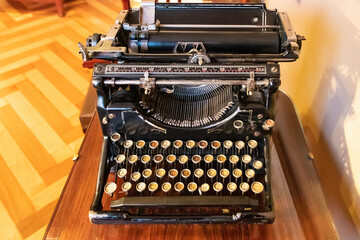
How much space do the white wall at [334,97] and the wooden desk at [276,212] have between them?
0.39ft

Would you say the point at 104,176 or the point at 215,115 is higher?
the point at 215,115

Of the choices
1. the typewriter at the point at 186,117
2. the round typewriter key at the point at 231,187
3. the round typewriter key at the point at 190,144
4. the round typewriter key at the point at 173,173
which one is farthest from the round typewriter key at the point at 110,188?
the round typewriter key at the point at 231,187

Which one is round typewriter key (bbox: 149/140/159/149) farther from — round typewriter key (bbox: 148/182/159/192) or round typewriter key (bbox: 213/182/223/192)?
round typewriter key (bbox: 213/182/223/192)

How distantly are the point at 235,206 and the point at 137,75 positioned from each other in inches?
21.9

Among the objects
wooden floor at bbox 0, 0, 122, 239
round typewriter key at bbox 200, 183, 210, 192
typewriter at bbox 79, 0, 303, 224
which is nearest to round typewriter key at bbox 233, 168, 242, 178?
typewriter at bbox 79, 0, 303, 224

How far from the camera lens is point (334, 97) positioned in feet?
4.50

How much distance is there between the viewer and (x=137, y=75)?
1.10 meters

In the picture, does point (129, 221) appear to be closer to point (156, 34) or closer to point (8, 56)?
point (156, 34)

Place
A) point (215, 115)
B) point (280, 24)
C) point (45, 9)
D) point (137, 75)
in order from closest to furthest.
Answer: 1. point (137, 75)
2. point (215, 115)
3. point (280, 24)
4. point (45, 9)

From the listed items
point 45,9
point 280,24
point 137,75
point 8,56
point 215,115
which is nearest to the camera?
point 137,75

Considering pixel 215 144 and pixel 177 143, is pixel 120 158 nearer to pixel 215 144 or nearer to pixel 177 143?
pixel 177 143

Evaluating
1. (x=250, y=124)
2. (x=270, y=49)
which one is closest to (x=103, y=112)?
(x=250, y=124)

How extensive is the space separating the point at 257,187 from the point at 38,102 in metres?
1.99

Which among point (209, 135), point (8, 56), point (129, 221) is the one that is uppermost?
point (209, 135)
